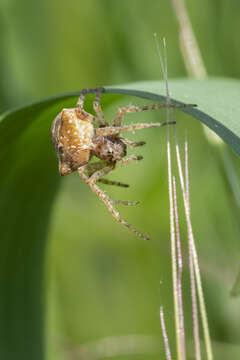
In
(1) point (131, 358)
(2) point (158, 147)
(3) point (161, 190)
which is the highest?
(2) point (158, 147)

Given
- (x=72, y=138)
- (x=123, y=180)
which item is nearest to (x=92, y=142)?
(x=72, y=138)

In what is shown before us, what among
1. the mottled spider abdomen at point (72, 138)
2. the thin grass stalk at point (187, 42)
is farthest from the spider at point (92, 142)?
the thin grass stalk at point (187, 42)

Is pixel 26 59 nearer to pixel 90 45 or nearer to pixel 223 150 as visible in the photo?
pixel 90 45

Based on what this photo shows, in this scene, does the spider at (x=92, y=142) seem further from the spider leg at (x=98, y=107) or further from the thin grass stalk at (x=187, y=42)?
the thin grass stalk at (x=187, y=42)

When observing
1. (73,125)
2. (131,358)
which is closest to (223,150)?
(73,125)

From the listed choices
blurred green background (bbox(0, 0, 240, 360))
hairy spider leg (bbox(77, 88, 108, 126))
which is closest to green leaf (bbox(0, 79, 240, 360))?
hairy spider leg (bbox(77, 88, 108, 126))

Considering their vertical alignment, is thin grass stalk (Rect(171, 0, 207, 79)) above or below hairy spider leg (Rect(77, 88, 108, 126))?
above

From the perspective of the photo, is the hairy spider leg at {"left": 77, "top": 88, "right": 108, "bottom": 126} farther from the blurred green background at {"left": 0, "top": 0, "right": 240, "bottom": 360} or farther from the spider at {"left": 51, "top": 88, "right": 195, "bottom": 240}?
the blurred green background at {"left": 0, "top": 0, "right": 240, "bottom": 360}
